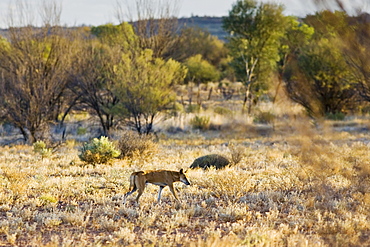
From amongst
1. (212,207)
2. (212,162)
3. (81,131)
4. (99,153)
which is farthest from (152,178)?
(81,131)

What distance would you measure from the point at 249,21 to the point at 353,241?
29814 millimetres

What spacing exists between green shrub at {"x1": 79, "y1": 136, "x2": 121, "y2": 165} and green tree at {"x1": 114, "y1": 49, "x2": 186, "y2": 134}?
7869 mm

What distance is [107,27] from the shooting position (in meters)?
45.5

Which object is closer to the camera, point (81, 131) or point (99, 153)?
point (99, 153)

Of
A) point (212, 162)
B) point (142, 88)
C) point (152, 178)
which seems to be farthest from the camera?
point (142, 88)

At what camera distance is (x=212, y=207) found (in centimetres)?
757

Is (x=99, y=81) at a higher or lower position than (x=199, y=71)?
higher

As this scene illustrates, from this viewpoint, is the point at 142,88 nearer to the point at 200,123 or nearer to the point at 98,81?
the point at 98,81

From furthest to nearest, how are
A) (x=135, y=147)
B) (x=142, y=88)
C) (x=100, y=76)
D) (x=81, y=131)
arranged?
(x=81, y=131) < (x=100, y=76) < (x=142, y=88) < (x=135, y=147)

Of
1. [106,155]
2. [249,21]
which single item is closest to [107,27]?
[249,21]

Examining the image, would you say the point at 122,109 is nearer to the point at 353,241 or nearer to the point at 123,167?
the point at 123,167

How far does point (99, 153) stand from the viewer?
13.1 meters

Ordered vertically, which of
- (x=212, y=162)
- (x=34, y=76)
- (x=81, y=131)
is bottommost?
(x=81, y=131)

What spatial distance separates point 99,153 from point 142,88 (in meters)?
8.40
